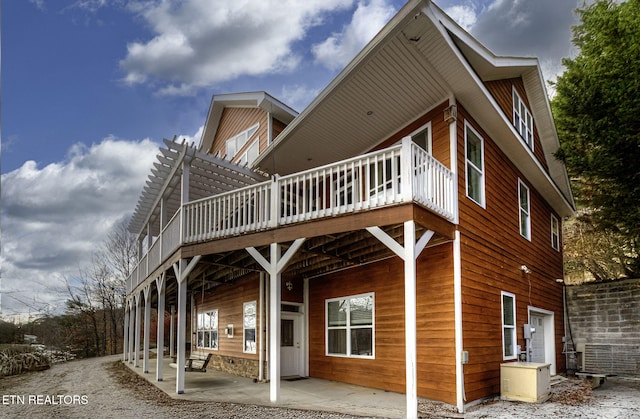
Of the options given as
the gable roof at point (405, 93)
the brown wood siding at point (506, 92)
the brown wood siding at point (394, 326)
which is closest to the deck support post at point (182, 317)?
the brown wood siding at point (394, 326)

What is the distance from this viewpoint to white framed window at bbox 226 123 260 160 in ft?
53.3

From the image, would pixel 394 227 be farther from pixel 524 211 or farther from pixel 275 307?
pixel 524 211

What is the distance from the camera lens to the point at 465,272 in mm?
8570

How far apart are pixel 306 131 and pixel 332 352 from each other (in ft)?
17.8

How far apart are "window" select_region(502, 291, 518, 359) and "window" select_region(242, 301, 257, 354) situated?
6.56m

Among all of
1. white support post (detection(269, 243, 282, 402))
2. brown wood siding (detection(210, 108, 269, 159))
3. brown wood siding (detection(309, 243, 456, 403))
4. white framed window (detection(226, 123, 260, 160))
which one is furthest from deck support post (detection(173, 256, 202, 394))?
white framed window (detection(226, 123, 260, 160))

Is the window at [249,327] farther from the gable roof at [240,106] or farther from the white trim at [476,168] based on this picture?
the white trim at [476,168]

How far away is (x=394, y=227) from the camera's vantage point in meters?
8.24

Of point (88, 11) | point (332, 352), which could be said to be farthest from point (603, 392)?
point (88, 11)

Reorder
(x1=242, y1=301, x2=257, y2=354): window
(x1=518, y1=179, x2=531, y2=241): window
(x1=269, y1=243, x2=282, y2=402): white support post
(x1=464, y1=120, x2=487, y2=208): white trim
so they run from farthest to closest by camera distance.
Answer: (x1=242, y1=301, x2=257, y2=354): window
(x1=518, y1=179, x2=531, y2=241): window
(x1=464, y1=120, x2=487, y2=208): white trim
(x1=269, y1=243, x2=282, y2=402): white support post

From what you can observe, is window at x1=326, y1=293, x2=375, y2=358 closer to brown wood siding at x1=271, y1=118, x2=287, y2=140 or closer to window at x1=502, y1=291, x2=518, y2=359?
window at x1=502, y1=291, x2=518, y2=359

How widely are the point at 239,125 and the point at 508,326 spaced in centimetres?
1160

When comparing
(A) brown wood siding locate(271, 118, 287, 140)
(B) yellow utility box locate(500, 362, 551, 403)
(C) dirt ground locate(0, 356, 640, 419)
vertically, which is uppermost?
(A) brown wood siding locate(271, 118, 287, 140)

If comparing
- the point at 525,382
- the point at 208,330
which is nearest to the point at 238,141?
the point at 208,330
